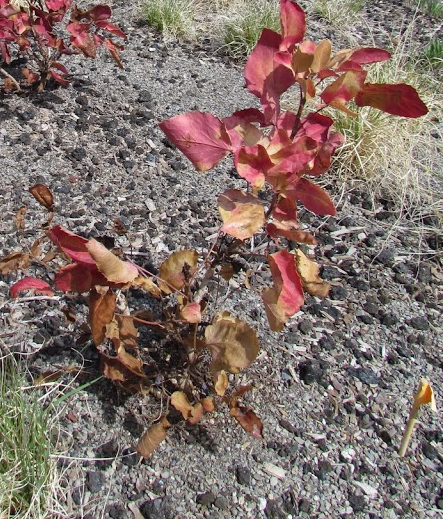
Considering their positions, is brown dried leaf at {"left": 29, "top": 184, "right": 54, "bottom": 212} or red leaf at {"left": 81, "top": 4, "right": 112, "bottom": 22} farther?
red leaf at {"left": 81, "top": 4, "right": 112, "bottom": 22}

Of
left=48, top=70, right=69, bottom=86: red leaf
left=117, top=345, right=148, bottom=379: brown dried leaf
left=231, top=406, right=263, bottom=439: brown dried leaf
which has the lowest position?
left=48, top=70, right=69, bottom=86: red leaf

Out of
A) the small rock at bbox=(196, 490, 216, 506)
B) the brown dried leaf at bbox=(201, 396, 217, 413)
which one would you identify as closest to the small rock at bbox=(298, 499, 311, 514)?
the small rock at bbox=(196, 490, 216, 506)

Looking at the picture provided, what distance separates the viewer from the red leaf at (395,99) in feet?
4.48

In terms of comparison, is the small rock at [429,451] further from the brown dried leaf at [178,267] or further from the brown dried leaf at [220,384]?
the brown dried leaf at [178,267]

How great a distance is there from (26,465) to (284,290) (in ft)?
2.50

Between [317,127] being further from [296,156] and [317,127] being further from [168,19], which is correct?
[168,19]

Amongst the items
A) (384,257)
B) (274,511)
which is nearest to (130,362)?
(274,511)

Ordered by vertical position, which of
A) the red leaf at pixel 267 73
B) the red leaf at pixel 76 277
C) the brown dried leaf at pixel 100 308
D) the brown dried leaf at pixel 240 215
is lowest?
the brown dried leaf at pixel 100 308

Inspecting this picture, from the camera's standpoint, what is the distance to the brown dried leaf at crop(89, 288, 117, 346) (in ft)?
4.77

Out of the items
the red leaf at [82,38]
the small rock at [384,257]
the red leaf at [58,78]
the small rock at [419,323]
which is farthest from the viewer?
the red leaf at [58,78]

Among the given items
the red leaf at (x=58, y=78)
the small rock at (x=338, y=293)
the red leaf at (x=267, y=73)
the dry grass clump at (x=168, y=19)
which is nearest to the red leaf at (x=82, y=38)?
the red leaf at (x=58, y=78)

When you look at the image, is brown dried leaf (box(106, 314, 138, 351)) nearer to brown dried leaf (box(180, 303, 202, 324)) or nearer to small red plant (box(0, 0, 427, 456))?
small red plant (box(0, 0, 427, 456))

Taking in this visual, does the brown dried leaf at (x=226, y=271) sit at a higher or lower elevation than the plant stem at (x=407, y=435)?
higher

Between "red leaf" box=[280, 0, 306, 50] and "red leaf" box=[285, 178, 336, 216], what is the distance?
0.99 feet
